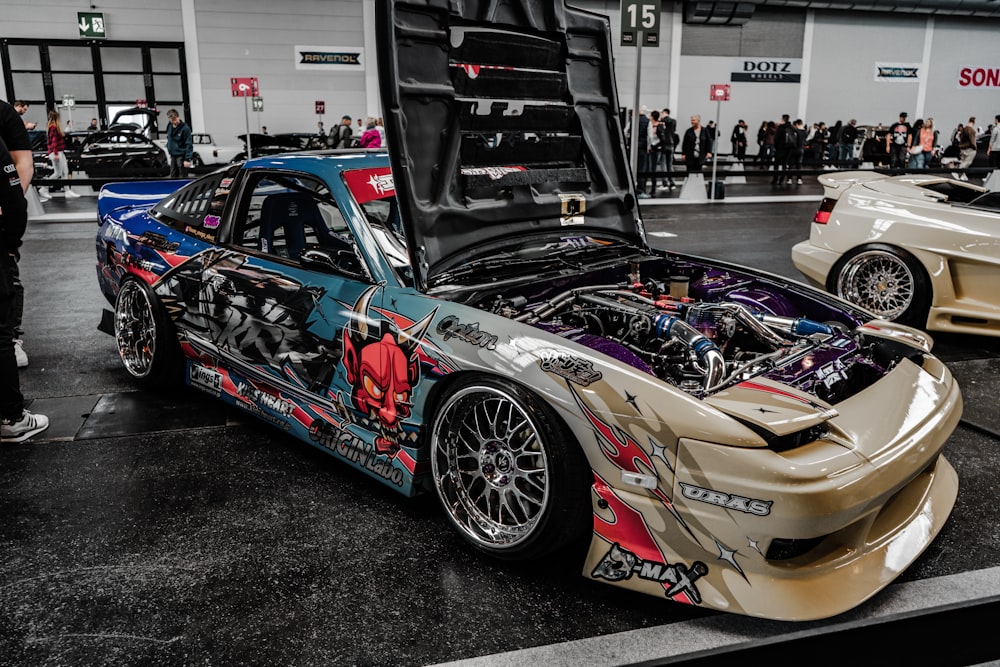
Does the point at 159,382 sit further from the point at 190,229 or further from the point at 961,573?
→ the point at 961,573

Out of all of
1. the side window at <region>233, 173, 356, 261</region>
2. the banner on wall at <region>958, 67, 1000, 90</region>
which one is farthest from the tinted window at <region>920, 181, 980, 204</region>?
the banner on wall at <region>958, 67, 1000, 90</region>

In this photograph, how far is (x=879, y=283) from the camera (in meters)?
5.38

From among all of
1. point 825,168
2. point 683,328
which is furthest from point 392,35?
point 825,168

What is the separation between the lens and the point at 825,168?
20812 millimetres

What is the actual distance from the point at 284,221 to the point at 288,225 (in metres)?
0.03

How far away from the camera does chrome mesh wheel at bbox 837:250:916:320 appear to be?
5230 millimetres

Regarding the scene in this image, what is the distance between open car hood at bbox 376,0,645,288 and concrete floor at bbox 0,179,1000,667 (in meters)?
1.05

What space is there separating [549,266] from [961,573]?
1.86 m

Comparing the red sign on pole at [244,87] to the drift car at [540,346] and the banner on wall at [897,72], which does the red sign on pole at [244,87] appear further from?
the banner on wall at [897,72]

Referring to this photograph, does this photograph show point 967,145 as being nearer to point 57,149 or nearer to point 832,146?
point 832,146

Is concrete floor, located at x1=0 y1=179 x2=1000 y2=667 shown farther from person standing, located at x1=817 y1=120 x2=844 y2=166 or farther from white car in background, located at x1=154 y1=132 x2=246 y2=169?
person standing, located at x1=817 y1=120 x2=844 y2=166

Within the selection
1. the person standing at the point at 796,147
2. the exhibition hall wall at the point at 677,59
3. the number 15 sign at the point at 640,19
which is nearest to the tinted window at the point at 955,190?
the number 15 sign at the point at 640,19

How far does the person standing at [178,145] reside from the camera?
15.5 m

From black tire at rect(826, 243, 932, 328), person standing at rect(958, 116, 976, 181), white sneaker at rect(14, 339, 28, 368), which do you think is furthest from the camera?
person standing at rect(958, 116, 976, 181)
